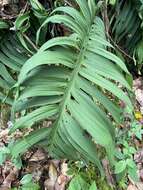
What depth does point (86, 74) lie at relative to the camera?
6.67 feet

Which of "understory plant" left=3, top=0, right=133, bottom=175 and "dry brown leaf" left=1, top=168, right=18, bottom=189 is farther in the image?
"dry brown leaf" left=1, top=168, right=18, bottom=189

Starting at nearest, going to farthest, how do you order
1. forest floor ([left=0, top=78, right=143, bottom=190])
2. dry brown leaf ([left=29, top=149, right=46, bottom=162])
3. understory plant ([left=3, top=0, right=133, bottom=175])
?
understory plant ([left=3, top=0, right=133, bottom=175]) → forest floor ([left=0, top=78, right=143, bottom=190]) → dry brown leaf ([left=29, top=149, right=46, bottom=162])

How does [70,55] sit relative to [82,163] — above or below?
above

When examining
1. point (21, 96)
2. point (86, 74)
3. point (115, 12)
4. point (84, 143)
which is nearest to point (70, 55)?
point (86, 74)

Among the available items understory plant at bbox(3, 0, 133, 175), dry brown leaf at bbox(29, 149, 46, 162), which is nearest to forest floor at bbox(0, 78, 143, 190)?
dry brown leaf at bbox(29, 149, 46, 162)

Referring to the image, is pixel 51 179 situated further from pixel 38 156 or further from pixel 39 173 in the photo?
pixel 38 156

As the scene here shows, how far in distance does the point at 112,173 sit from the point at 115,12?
117 cm

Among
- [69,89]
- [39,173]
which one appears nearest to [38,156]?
[39,173]

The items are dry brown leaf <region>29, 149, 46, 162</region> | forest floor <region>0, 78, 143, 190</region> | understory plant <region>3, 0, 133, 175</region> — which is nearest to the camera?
understory plant <region>3, 0, 133, 175</region>

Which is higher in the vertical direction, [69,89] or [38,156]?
[69,89]

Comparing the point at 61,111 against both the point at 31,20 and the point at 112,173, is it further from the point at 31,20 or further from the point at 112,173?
the point at 31,20

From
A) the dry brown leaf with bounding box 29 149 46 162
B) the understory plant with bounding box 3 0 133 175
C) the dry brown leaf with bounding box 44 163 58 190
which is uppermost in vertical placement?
the understory plant with bounding box 3 0 133 175

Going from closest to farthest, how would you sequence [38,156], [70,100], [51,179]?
[70,100]
[51,179]
[38,156]

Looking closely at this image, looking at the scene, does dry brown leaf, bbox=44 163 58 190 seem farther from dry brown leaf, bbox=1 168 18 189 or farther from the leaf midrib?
the leaf midrib
